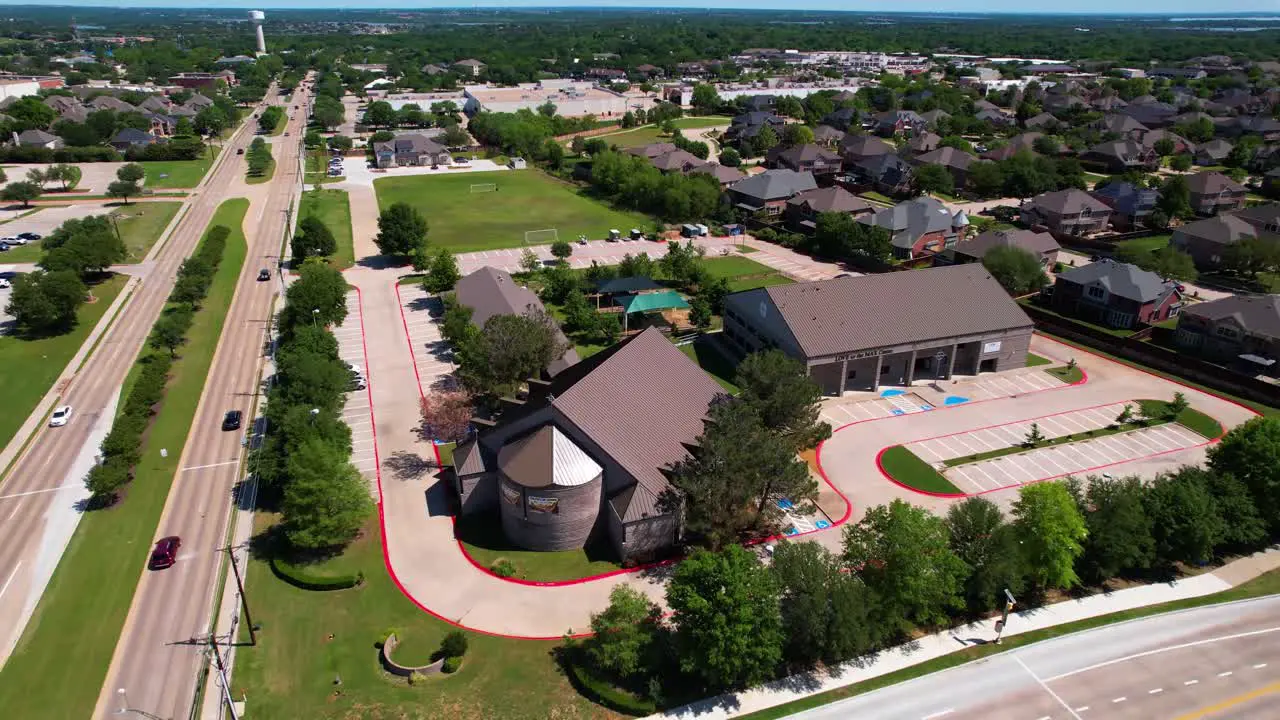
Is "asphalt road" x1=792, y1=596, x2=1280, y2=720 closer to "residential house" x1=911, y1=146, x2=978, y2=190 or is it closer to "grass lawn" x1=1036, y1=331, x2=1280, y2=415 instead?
"grass lawn" x1=1036, y1=331, x2=1280, y2=415

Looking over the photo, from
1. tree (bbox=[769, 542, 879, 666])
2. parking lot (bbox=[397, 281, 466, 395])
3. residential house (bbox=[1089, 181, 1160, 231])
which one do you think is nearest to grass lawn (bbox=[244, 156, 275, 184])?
parking lot (bbox=[397, 281, 466, 395])

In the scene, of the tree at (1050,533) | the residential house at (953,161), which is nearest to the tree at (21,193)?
the tree at (1050,533)

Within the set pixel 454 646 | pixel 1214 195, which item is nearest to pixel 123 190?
pixel 454 646

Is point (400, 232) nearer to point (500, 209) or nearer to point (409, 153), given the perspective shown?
point (500, 209)

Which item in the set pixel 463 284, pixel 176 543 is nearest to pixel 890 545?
pixel 176 543

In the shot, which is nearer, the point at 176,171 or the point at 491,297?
the point at 491,297

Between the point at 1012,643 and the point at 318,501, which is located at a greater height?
the point at 318,501
